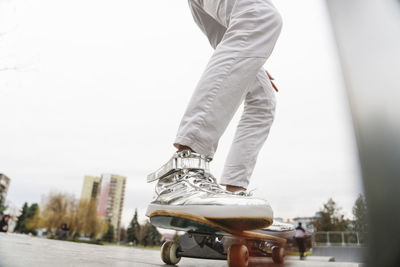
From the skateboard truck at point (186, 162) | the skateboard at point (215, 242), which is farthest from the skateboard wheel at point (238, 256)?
the skateboard truck at point (186, 162)

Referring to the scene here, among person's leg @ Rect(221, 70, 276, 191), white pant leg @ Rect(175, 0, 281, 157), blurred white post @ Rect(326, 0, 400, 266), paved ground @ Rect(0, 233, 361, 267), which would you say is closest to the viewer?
blurred white post @ Rect(326, 0, 400, 266)

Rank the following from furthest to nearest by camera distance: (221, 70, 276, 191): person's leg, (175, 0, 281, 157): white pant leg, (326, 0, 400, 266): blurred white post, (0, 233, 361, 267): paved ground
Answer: (221, 70, 276, 191): person's leg, (175, 0, 281, 157): white pant leg, (0, 233, 361, 267): paved ground, (326, 0, 400, 266): blurred white post

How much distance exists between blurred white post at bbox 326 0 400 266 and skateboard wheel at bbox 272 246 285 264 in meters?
0.33

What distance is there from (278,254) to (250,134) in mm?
274

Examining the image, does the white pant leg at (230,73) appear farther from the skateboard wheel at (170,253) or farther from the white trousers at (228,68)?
the skateboard wheel at (170,253)

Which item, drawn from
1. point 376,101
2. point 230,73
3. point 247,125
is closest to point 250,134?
point 247,125

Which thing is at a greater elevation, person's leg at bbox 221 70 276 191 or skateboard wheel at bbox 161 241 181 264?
person's leg at bbox 221 70 276 191

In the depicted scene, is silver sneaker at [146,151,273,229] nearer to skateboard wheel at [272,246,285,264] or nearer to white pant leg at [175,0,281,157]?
white pant leg at [175,0,281,157]

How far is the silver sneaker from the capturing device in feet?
1.12

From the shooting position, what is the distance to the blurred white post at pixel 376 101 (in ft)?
0.65

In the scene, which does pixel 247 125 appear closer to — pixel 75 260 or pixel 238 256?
pixel 238 256

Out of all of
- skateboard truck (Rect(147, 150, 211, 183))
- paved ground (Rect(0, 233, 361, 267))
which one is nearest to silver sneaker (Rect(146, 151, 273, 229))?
skateboard truck (Rect(147, 150, 211, 183))

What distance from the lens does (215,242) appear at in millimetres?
525

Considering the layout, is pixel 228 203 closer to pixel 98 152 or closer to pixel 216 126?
pixel 216 126
